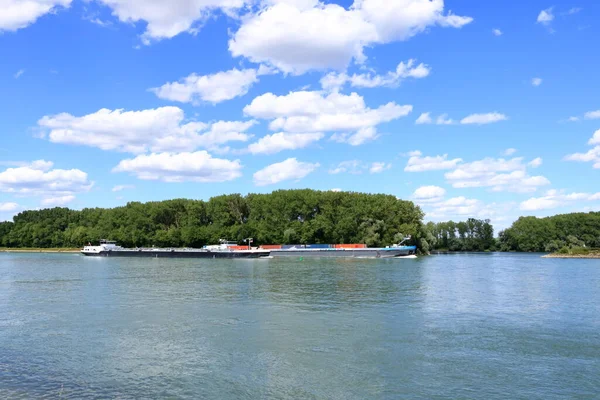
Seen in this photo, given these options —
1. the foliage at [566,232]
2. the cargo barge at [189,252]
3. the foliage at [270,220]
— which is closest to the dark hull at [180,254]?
the cargo barge at [189,252]

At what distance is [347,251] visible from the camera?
131 m

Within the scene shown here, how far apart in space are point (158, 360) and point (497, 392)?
13942mm

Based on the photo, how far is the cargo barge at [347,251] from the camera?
12875 centimetres

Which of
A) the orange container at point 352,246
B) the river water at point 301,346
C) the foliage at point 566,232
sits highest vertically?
the foliage at point 566,232

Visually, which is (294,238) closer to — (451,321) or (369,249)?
(369,249)

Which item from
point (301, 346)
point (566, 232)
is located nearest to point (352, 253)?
point (566, 232)

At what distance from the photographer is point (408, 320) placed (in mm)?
30766

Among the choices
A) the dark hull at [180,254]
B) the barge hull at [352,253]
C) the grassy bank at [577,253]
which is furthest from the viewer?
the grassy bank at [577,253]

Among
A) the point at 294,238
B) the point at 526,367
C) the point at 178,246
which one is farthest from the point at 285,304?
the point at 178,246

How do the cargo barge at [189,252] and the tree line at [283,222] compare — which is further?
the tree line at [283,222]

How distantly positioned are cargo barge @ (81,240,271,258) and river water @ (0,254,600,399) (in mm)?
79210

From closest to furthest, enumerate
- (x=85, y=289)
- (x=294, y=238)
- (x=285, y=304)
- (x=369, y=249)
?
(x=285, y=304) → (x=85, y=289) → (x=369, y=249) → (x=294, y=238)

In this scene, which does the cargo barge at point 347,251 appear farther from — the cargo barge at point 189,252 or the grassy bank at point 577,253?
the grassy bank at point 577,253

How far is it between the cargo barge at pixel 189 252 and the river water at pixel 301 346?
260 ft
